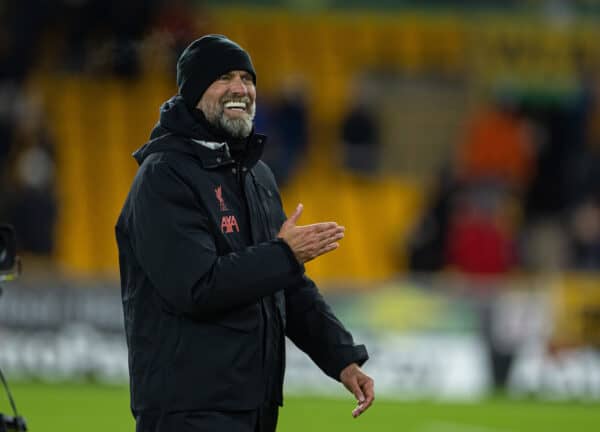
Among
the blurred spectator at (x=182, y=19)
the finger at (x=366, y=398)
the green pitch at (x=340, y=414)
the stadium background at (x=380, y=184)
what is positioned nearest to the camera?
the finger at (x=366, y=398)

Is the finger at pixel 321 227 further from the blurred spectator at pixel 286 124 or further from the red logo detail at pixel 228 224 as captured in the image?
the blurred spectator at pixel 286 124

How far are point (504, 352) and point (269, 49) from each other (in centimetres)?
655

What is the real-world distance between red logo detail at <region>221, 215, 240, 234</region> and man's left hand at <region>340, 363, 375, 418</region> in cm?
71

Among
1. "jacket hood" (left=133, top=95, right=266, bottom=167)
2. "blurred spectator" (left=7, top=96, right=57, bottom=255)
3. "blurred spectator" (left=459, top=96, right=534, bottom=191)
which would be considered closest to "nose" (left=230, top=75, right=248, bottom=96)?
"jacket hood" (left=133, top=95, right=266, bottom=167)

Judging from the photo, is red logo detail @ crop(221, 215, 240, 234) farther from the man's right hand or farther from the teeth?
the teeth

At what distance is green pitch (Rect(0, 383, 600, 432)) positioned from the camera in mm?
11344

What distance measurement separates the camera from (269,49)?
18781mm

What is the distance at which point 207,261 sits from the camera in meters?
4.61

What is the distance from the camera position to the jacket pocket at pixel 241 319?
4.71m

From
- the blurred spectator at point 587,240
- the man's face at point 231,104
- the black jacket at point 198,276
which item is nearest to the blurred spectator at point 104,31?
the blurred spectator at point 587,240

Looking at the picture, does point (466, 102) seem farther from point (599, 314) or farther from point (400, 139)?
point (599, 314)

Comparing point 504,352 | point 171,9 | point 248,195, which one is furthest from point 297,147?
point 248,195

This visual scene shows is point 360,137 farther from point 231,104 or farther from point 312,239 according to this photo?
point 312,239

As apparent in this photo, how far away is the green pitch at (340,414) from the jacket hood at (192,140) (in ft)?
20.5
